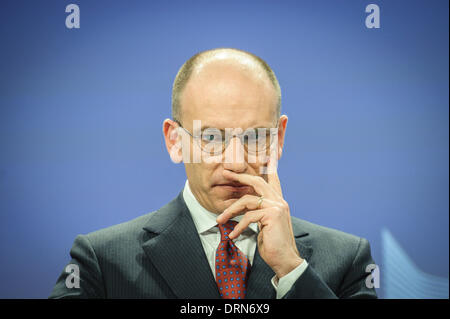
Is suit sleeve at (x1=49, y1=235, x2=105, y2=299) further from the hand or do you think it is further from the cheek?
the cheek

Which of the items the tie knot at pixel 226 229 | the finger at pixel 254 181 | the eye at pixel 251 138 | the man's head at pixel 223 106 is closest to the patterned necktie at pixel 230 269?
the tie knot at pixel 226 229

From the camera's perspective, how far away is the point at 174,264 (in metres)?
2.01

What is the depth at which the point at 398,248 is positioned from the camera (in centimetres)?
300

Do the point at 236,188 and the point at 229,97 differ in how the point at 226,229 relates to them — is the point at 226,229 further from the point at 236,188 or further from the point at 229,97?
the point at 229,97

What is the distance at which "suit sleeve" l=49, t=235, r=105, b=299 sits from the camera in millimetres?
1980

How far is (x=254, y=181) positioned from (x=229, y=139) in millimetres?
194

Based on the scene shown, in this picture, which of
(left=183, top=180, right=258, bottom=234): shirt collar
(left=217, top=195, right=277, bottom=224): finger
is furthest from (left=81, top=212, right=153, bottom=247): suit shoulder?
(left=217, top=195, right=277, bottom=224): finger

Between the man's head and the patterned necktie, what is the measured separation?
150 millimetres

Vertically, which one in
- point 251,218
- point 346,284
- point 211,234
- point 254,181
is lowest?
point 346,284

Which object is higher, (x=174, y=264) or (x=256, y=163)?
(x=256, y=163)

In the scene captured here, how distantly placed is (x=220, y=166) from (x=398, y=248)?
153cm

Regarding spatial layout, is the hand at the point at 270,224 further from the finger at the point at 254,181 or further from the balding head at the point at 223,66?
the balding head at the point at 223,66

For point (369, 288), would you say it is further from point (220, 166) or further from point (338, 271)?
point (220, 166)

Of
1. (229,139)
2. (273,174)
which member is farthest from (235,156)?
(273,174)
